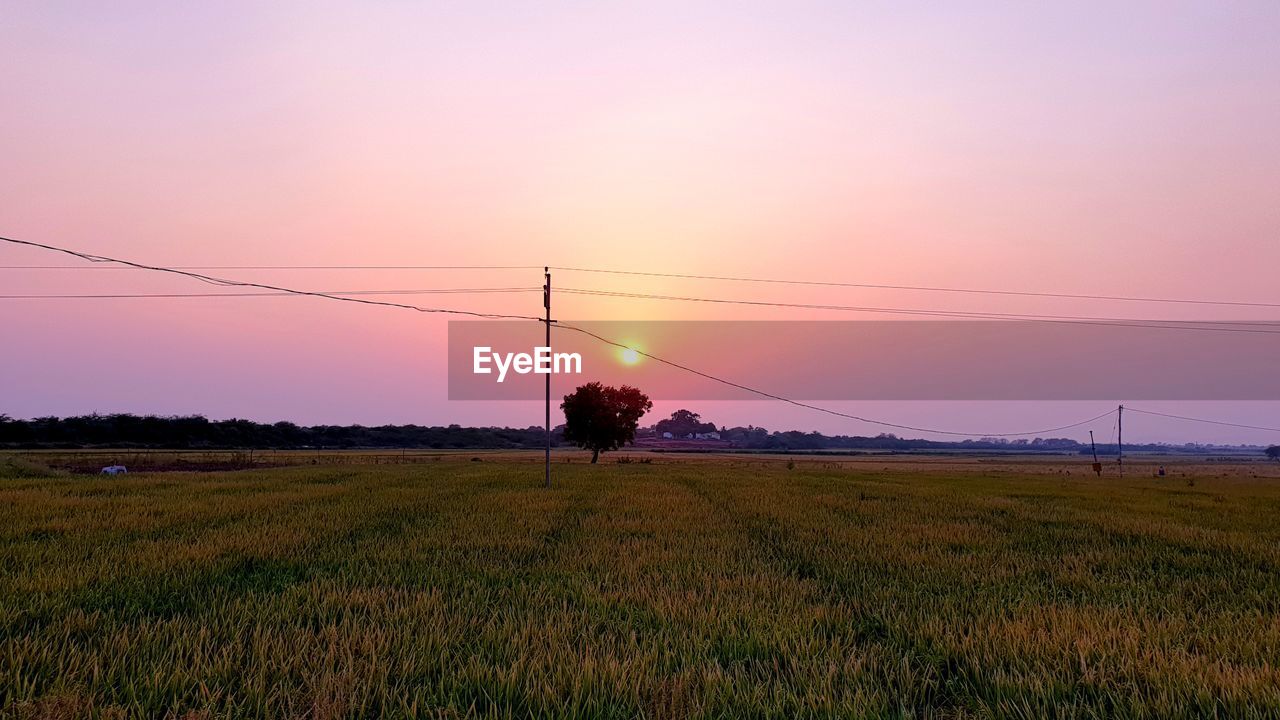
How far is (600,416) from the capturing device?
6406 cm

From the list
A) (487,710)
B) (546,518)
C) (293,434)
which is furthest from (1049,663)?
(293,434)

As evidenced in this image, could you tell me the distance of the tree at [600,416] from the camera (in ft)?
211

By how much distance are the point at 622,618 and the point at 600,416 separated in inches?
2254

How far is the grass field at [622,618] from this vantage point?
4.73 meters

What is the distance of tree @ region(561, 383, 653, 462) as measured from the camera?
64438mm

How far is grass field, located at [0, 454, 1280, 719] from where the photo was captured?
4734 millimetres

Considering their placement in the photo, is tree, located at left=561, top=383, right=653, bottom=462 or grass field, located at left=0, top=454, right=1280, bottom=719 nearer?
grass field, located at left=0, top=454, right=1280, bottom=719

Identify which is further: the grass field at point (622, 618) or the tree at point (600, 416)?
the tree at point (600, 416)

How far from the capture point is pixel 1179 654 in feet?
18.8

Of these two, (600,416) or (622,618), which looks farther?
(600,416)

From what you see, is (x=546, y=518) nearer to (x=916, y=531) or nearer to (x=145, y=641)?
(x=916, y=531)

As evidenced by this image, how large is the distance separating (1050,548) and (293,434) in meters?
186

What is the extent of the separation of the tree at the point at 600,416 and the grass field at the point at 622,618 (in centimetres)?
4949

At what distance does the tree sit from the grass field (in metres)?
49.5
